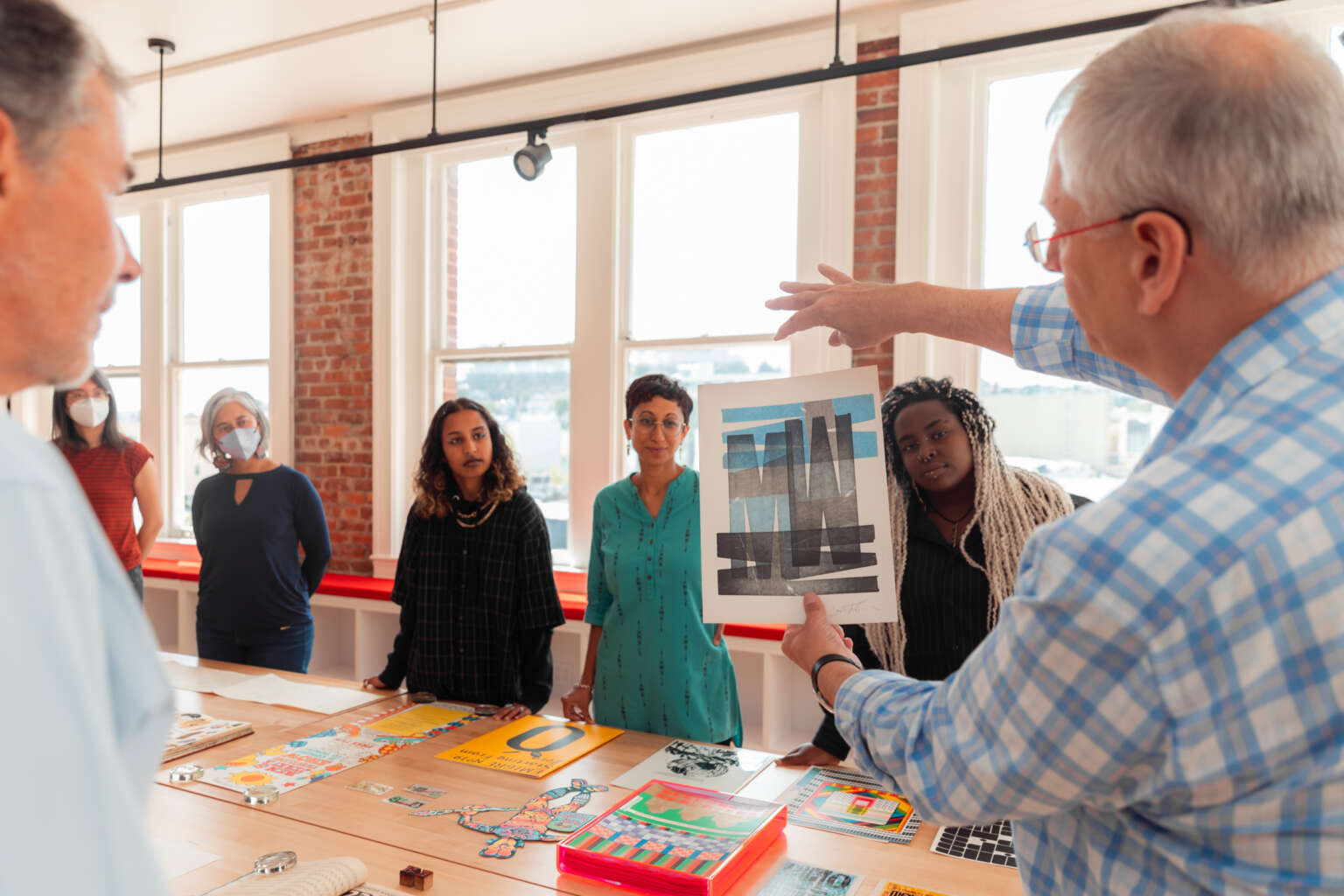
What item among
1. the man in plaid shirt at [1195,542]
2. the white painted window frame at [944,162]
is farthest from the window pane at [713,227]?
the man in plaid shirt at [1195,542]

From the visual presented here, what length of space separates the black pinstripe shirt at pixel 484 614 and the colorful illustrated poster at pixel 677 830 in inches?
37.0

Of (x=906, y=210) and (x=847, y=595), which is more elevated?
(x=906, y=210)

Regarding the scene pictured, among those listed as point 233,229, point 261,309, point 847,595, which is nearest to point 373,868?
point 847,595

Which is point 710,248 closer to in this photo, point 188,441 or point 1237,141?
point 1237,141

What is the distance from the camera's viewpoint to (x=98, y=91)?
1.91ft

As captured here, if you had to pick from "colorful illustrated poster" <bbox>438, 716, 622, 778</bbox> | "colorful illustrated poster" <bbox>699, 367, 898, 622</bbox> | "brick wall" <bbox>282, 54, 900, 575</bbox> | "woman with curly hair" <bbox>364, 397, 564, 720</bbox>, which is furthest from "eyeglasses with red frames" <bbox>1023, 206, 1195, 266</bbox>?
"brick wall" <bbox>282, 54, 900, 575</bbox>

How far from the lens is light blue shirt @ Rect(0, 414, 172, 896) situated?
1.32ft

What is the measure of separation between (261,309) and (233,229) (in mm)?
580

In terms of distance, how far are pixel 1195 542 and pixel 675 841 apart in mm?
1118

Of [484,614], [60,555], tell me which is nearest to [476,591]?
[484,614]

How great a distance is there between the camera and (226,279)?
543 cm

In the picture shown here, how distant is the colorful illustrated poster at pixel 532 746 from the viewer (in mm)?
1897

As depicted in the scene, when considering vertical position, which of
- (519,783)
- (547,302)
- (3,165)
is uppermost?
(547,302)

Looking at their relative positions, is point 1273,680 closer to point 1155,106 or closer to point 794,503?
point 1155,106
